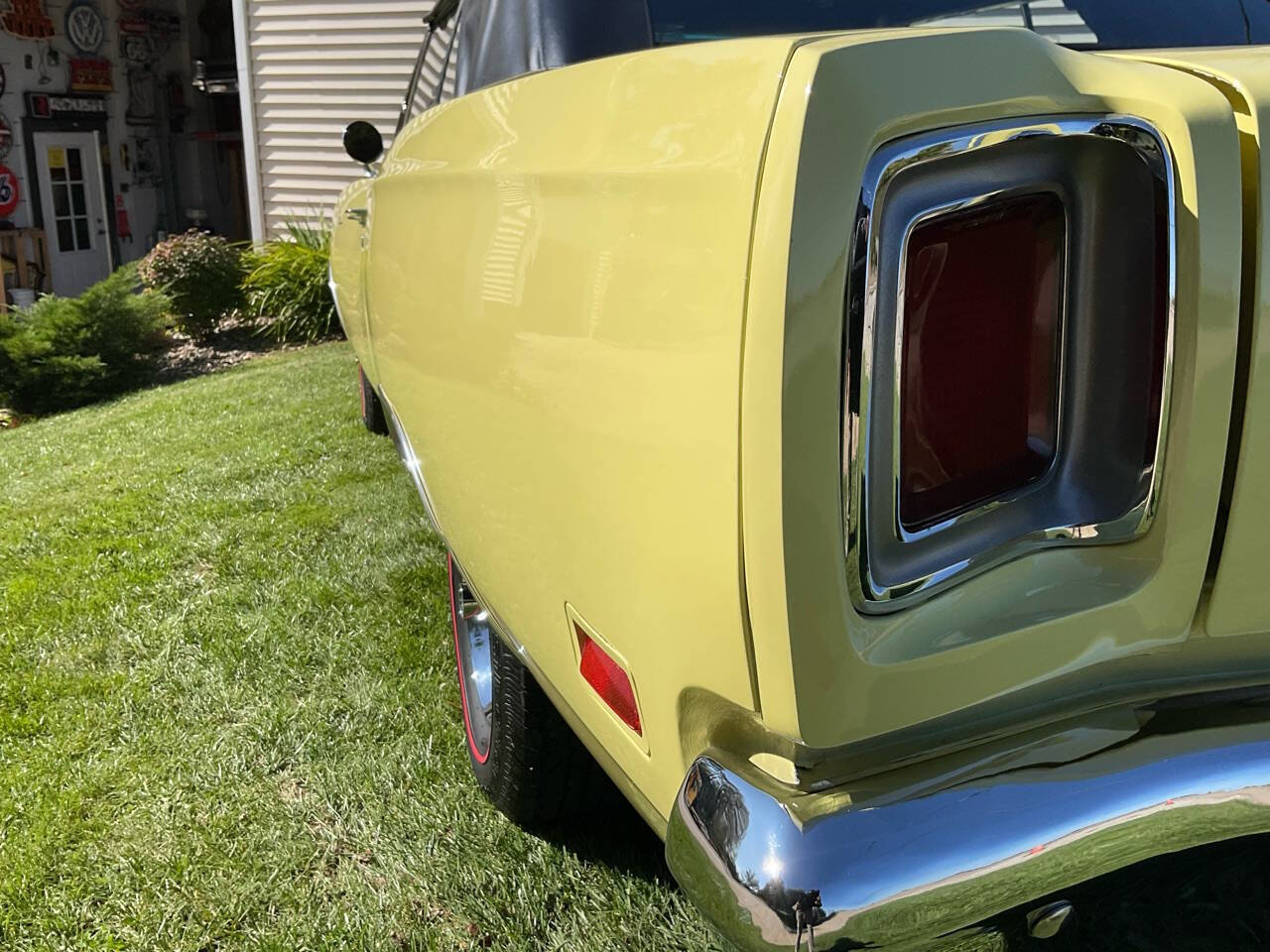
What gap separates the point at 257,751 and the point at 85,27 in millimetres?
15396

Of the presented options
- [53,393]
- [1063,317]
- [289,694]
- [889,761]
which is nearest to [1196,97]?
[1063,317]

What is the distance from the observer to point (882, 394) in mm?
1054

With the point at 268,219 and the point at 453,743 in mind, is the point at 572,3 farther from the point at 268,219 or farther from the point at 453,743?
the point at 268,219

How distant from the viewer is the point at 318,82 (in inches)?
422

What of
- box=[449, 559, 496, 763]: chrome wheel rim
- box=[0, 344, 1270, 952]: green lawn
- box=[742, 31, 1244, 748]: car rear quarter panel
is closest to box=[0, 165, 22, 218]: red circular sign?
box=[0, 344, 1270, 952]: green lawn

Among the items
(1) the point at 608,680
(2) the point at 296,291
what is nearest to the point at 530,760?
(1) the point at 608,680

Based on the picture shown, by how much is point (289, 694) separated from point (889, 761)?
2231 mm

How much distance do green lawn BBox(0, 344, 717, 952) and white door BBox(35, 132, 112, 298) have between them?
11443 mm

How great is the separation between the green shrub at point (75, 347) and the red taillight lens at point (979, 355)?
8.97m

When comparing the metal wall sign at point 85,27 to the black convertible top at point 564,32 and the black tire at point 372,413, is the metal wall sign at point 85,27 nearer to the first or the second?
the black tire at point 372,413

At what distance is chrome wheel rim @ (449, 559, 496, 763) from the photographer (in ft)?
7.83

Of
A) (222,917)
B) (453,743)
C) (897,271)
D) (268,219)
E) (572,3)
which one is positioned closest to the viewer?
(897,271)

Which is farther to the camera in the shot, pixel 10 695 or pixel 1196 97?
pixel 10 695

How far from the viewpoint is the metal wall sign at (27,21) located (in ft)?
44.7
